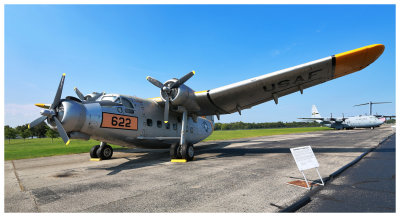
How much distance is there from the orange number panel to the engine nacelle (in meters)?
2.06

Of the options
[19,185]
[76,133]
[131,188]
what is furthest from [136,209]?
[76,133]

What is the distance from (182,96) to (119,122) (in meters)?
3.39

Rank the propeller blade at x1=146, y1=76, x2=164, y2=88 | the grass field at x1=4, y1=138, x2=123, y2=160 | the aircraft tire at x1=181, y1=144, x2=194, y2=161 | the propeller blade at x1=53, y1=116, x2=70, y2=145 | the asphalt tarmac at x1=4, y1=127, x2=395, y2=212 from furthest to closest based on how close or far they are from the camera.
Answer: the grass field at x1=4, y1=138, x2=123, y2=160
the propeller blade at x1=146, y1=76, x2=164, y2=88
the aircraft tire at x1=181, y1=144, x2=194, y2=161
the propeller blade at x1=53, y1=116, x2=70, y2=145
the asphalt tarmac at x1=4, y1=127, x2=395, y2=212

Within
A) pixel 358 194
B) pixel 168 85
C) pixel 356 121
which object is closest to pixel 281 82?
pixel 168 85

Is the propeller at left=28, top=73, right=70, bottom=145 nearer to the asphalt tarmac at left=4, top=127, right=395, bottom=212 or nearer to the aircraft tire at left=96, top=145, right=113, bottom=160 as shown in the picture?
the asphalt tarmac at left=4, top=127, right=395, bottom=212

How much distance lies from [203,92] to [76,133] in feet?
21.0

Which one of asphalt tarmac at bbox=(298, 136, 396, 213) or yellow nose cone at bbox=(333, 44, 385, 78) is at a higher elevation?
yellow nose cone at bbox=(333, 44, 385, 78)

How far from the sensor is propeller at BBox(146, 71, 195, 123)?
10680 millimetres

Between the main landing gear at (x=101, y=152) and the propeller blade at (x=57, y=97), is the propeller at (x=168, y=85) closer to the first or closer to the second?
the propeller blade at (x=57, y=97)

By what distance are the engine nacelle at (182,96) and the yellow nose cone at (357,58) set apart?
6.99m

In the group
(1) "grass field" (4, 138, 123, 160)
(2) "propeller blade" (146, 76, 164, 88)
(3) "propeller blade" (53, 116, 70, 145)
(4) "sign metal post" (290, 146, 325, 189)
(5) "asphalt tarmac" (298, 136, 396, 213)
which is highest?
(2) "propeller blade" (146, 76, 164, 88)

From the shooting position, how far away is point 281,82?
10.2 metres

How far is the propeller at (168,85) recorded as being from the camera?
1068cm

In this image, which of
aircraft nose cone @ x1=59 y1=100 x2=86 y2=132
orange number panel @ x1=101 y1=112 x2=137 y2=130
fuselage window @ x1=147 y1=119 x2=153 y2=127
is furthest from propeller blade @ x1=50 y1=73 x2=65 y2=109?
Result: fuselage window @ x1=147 y1=119 x2=153 y2=127
